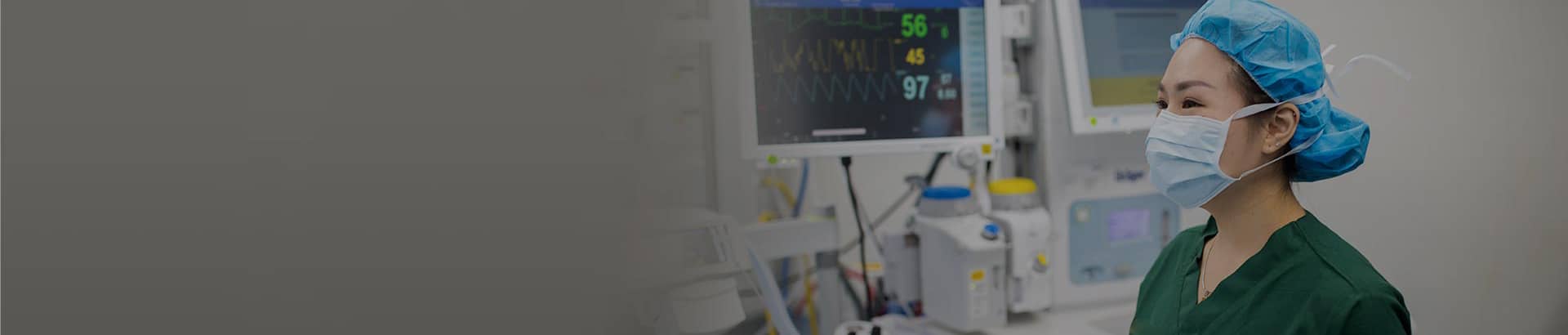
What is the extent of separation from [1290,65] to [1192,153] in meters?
0.13

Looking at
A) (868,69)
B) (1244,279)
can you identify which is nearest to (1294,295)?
(1244,279)

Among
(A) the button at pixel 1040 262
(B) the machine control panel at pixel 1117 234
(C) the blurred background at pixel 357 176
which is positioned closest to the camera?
(C) the blurred background at pixel 357 176

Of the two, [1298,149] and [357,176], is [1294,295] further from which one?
[357,176]

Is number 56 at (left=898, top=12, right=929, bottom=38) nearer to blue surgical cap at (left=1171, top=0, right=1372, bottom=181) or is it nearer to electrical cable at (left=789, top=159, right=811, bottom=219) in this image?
electrical cable at (left=789, top=159, right=811, bottom=219)

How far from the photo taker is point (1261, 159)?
0.96 m

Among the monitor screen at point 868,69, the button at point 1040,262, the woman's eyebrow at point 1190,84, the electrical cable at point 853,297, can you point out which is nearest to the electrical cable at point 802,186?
the electrical cable at point 853,297

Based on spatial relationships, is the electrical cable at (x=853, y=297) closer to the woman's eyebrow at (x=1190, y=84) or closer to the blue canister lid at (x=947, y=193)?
the blue canister lid at (x=947, y=193)

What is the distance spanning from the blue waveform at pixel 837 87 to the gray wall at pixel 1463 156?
66cm

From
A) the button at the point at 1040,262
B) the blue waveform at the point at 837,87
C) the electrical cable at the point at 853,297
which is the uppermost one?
the blue waveform at the point at 837,87

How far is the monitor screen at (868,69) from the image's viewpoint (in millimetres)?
1585

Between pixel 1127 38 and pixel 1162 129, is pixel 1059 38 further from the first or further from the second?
pixel 1162 129

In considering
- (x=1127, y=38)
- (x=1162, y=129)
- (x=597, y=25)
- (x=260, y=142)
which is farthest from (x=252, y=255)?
(x=1127, y=38)

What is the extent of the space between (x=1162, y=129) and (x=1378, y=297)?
27 cm

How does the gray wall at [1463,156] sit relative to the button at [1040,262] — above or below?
above
